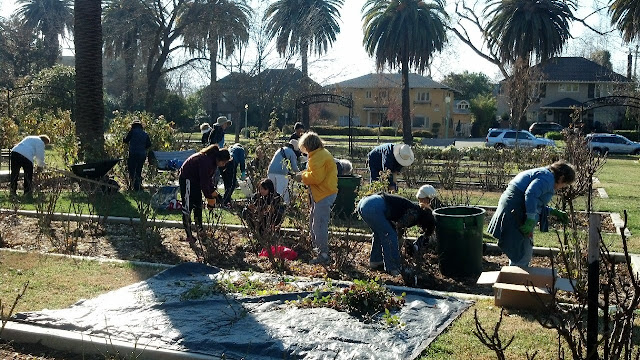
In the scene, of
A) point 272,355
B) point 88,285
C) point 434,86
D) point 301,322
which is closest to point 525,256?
point 301,322

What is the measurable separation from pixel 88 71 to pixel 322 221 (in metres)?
9.07

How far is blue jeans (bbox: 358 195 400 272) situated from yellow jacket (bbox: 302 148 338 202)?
695mm

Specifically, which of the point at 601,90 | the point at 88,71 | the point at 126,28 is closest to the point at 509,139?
the point at 126,28

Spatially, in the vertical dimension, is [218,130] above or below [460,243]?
above

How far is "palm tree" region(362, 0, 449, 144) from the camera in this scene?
3897cm

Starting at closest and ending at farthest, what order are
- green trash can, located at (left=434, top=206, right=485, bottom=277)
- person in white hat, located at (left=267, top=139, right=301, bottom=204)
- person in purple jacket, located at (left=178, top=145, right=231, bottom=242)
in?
green trash can, located at (left=434, top=206, right=485, bottom=277) < person in purple jacket, located at (left=178, top=145, right=231, bottom=242) < person in white hat, located at (left=267, top=139, right=301, bottom=204)

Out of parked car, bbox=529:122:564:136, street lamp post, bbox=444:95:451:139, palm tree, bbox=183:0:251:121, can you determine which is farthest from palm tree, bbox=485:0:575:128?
street lamp post, bbox=444:95:451:139

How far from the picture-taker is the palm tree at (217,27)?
3381 centimetres

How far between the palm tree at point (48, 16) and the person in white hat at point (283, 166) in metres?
47.7

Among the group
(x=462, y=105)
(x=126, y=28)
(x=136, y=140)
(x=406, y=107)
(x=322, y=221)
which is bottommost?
(x=322, y=221)

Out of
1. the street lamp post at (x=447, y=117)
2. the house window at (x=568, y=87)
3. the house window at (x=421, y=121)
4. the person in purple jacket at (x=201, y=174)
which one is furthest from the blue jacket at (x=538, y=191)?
the house window at (x=421, y=121)

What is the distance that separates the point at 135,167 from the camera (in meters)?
14.0

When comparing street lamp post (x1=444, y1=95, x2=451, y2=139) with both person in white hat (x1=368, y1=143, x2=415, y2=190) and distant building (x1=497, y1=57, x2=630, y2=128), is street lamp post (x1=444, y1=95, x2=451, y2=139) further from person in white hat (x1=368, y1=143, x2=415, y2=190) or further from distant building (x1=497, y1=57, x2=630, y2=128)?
person in white hat (x1=368, y1=143, x2=415, y2=190)

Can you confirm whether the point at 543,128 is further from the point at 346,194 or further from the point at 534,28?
the point at 346,194
